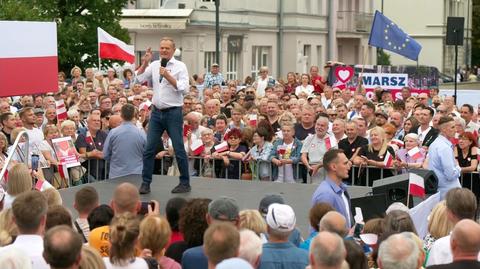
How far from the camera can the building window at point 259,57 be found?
54281 millimetres

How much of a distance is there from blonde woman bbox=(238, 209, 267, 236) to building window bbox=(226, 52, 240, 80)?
42430mm

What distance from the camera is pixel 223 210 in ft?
26.6

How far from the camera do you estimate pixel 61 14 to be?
117 feet

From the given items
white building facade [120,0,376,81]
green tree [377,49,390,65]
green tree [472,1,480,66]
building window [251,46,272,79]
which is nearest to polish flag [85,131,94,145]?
white building facade [120,0,376,81]

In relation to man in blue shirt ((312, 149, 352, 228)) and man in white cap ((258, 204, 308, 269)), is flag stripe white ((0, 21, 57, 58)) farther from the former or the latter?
man in white cap ((258, 204, 308, 269))

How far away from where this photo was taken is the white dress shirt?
13.1 metres

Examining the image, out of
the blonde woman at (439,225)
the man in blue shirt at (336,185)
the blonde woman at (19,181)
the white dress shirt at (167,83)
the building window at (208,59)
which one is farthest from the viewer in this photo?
the building window at (208,59)

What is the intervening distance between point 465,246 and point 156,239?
2.10m

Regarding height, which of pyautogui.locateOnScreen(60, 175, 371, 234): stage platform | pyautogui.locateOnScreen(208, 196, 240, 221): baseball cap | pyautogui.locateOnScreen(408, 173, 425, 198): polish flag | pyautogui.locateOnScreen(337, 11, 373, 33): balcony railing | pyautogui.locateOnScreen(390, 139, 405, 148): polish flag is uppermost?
pyautogui.locateOnScreen(337, 11, 373, 33): balcony railing

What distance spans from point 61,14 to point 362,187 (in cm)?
2237

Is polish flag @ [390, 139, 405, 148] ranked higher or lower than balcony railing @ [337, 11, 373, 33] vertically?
lower

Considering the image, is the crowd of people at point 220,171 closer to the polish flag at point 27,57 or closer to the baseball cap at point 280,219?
the baseball cap at point 280,219

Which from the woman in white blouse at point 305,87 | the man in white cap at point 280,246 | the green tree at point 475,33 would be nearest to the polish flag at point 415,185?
the man in white cap at point 280,246

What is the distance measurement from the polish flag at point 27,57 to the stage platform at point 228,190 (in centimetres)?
145
